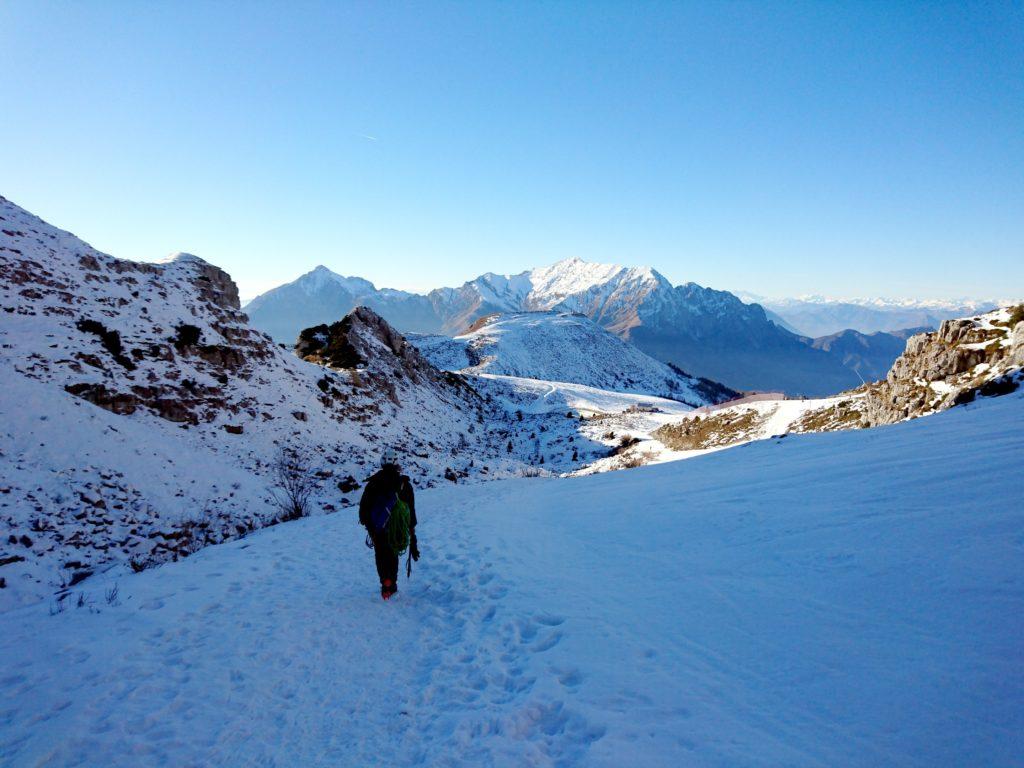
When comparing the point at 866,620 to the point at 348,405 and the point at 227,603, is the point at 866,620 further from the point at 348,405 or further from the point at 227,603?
the point at 348,405

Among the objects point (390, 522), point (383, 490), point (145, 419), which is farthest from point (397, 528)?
point (145, 419)

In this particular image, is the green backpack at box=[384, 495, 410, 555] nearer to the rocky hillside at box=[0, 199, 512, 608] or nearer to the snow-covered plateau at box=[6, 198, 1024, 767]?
the snow-covered plateau at box=[6, 198, 1024, 767]

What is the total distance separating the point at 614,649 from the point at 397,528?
3658 millimetres

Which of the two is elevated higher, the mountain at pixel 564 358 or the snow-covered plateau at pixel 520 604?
the mountain at pixel 564 358

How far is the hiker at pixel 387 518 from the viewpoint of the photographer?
6840 millimetres

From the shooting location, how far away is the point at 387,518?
6852 mm

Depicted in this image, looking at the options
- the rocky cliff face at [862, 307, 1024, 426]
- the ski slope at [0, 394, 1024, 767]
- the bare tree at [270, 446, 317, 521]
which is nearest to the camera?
the ski slope at [0, 394, 1024, 767]

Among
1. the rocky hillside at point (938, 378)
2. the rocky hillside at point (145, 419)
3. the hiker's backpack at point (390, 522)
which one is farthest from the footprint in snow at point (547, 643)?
the rocky hillside at point (938, 378)

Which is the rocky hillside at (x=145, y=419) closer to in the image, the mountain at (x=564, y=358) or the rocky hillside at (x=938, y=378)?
the rocky hillside at (x=938, y=378)

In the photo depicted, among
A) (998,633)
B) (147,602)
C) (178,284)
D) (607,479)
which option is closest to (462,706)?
(998,633)

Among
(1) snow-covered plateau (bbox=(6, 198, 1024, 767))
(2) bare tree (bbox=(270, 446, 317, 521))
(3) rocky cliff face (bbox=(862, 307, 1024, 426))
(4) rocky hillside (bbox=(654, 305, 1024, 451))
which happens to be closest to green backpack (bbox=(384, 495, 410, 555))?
(1) snow-covered plateau (bbox=(6, 198, 1024, 767))

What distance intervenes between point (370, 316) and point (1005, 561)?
4428cm

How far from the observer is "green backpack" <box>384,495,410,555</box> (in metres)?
6.84

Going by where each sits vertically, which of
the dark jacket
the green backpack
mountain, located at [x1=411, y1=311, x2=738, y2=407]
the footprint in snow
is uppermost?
mountain, located at [x1=411, y1=311, x2=738, y2=407]
